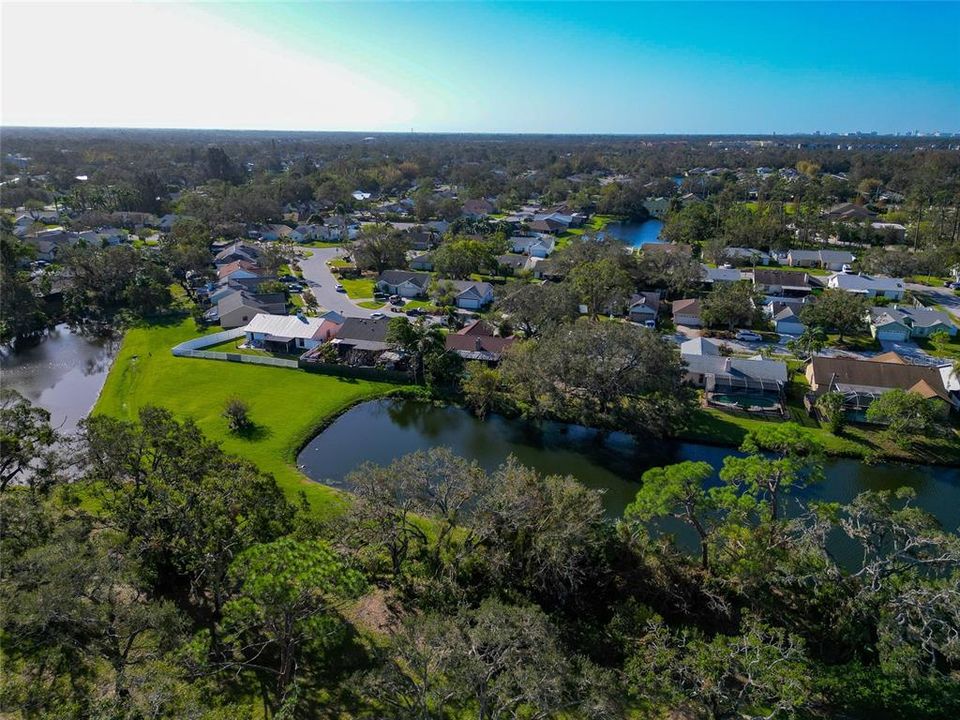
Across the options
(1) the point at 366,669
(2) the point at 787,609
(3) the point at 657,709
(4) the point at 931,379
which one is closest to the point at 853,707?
(2) the point at 787,609

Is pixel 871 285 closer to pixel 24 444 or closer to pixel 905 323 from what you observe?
pixel 905 323

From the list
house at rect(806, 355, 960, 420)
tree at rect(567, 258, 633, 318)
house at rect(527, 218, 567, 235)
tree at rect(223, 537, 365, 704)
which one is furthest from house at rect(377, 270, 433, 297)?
tree at rect(223, 537, 365, 704)

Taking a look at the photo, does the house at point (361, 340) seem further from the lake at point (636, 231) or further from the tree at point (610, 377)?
the lake at point (636, 231)

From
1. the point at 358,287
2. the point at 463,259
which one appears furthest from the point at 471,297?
Answer: the point at 358,287

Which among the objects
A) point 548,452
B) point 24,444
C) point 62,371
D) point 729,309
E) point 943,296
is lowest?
point 548,452

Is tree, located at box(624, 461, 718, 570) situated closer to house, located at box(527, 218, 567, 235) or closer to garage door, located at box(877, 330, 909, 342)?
garage door, located at box(877, 330, 909, 342)
